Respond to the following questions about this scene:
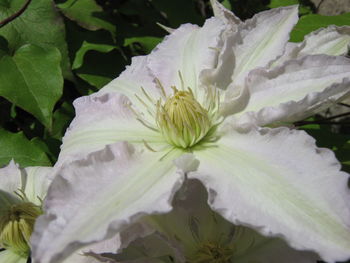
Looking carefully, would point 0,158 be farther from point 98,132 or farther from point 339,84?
point 339,84

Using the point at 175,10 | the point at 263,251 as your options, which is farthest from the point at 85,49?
the point at 263,251

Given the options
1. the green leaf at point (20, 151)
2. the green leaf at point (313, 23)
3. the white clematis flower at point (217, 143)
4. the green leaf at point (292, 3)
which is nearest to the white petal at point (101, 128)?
the white clematis flower at point (217, 143)

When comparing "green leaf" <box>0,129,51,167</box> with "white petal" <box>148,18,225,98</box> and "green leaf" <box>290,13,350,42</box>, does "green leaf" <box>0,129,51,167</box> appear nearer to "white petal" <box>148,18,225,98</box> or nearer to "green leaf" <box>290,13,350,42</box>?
"white petal" <box>148,18,225,98</box>

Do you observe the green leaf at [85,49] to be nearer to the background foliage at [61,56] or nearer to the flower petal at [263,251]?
the background foliage at [61,56]

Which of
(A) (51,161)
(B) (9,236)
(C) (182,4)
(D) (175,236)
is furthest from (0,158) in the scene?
(C) (182,4)

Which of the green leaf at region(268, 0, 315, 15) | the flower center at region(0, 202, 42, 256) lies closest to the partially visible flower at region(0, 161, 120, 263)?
the flower center at region(0, 202, 42, 256)

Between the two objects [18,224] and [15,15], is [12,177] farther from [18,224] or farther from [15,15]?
[15,15]
